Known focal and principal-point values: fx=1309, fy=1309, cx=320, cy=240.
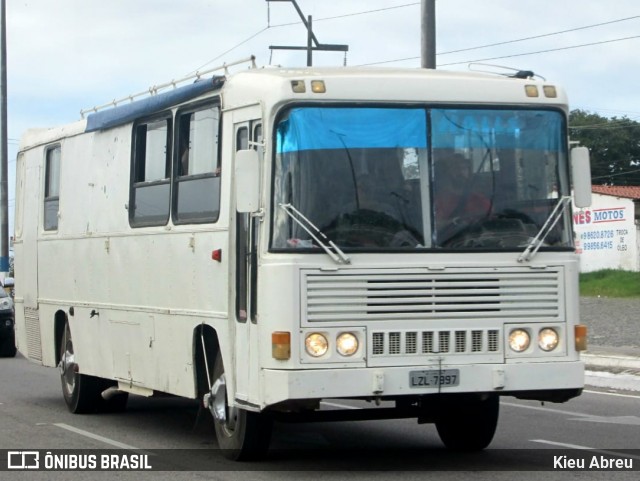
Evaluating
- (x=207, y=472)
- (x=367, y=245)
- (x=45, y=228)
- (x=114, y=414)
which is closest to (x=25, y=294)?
(x=45, y=228)

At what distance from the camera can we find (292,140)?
9.56 m

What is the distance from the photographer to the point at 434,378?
947 centimetres

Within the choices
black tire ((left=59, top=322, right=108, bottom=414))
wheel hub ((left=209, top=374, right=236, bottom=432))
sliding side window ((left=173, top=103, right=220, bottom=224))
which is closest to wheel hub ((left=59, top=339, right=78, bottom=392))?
black tire ((left=59, top=322, right=108, bottom=414))

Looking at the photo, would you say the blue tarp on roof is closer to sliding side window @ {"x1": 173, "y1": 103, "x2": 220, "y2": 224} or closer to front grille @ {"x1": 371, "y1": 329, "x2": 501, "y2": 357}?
sliding side window @ {"x1": 173, "y1": 103, "x2": 220, "y2": 224}

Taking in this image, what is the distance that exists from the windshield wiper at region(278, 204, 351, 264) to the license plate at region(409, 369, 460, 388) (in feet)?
3.16

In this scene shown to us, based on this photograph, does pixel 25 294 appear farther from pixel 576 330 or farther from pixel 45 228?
pixel 576 330

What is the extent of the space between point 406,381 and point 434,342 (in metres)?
0.35

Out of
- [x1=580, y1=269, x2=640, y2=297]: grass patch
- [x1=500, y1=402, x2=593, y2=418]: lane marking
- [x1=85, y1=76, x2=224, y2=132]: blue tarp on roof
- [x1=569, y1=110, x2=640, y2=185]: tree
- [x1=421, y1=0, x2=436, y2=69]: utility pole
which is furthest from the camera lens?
[x1=569, y1=110, x2=640, y2=185]: tree

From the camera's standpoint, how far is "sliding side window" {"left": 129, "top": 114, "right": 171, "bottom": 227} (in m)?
11.7

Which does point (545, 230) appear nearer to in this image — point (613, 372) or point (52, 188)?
point (52, 188)

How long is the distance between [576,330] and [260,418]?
8.20ft

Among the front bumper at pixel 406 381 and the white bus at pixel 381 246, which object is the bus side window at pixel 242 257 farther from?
the front bumper at pixel 406 381

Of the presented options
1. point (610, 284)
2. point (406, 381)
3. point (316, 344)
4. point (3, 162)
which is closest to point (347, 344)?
point (316, 344)

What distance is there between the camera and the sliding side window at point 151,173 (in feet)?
38.4
